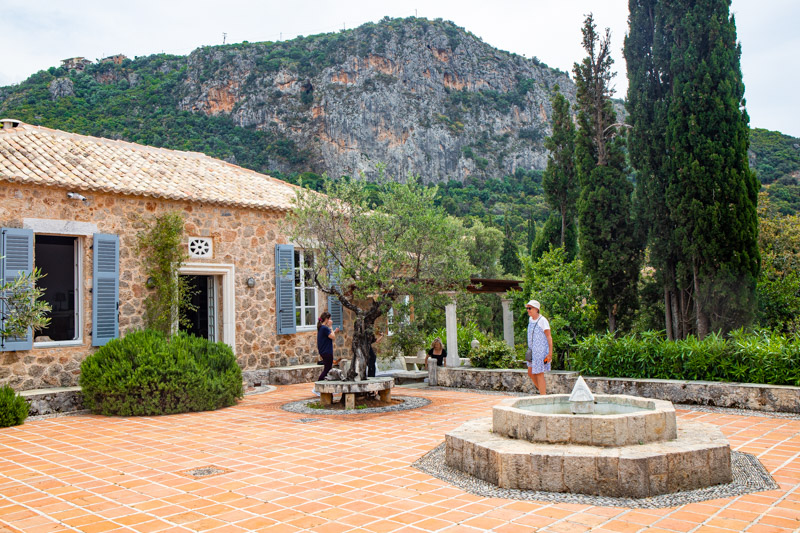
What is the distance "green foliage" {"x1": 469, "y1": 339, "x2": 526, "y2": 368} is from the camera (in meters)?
11.8

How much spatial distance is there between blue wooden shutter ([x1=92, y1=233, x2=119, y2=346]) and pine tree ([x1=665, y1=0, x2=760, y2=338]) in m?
11.1

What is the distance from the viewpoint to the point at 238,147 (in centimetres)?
4988

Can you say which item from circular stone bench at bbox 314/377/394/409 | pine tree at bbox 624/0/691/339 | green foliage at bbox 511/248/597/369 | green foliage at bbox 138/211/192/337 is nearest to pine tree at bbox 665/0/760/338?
pine tree at bbox 624/0/691/339

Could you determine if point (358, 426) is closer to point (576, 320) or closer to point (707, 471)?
point (707, 471)

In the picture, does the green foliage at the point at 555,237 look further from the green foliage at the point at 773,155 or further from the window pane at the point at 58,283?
the window pane at the point at 58,283

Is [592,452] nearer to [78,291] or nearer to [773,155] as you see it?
[78,291]

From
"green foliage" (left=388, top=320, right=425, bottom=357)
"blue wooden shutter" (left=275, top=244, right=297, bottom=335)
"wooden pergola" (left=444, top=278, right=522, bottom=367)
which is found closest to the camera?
"green foliage" (left=388, top=320, right=425, bottom=357)

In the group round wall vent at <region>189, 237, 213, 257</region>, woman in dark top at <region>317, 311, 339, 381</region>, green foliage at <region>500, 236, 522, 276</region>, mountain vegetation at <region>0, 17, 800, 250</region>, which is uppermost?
mountain vegetation at <region>0, 17, 800, 250</region>

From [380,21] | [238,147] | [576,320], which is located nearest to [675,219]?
[576,320]

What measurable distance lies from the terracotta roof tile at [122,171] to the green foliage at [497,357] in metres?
5.01

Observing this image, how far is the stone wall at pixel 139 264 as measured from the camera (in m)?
10.2

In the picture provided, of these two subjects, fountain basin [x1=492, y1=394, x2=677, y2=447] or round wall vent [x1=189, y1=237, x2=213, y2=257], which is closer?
fountain basin [x1=492, y1=394, x2=677, y2=447]

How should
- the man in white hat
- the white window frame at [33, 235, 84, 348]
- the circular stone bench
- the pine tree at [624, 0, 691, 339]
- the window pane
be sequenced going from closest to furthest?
the man in white hat, the circular stone bench, the white window frame at [33, 235, 84, 348], the pine tree at [624, 0, 691, 339], the window pane

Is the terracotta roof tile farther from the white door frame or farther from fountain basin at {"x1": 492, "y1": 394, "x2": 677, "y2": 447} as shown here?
fountain basin at {"x1": 492, "y1": 394, "x2": 677, "y2": 447}
